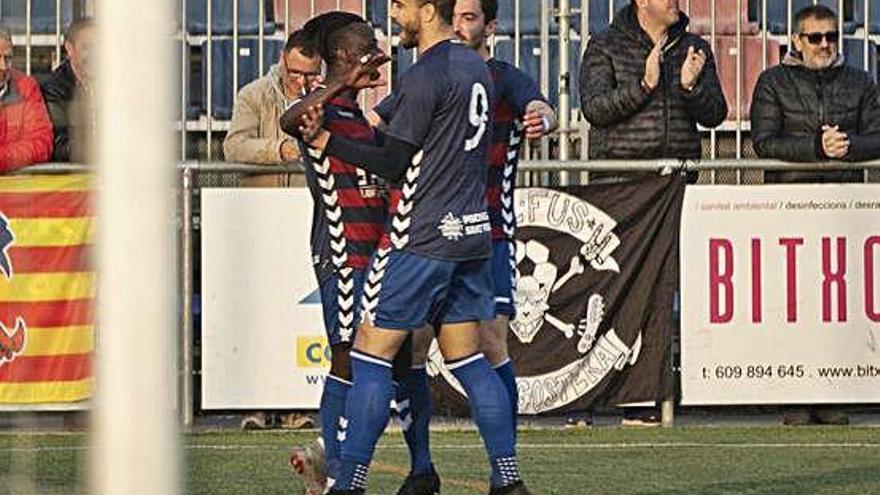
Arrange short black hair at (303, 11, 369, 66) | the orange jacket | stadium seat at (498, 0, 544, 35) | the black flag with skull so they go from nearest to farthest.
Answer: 1. the orange jacket
2. short black hair at (303, 11, 369, 66)
3. the black flag with skull
4. stadium seat at (498, 0, 544, 35)

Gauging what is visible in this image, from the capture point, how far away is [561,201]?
40.8ft

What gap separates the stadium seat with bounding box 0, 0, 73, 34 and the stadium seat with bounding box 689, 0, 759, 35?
16.8 feet

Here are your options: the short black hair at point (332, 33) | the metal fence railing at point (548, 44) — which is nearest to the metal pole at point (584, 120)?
the metal fence railing at point (548, 44)

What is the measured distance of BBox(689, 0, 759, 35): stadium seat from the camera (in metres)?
14.1

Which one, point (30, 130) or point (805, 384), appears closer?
point (30, 130)

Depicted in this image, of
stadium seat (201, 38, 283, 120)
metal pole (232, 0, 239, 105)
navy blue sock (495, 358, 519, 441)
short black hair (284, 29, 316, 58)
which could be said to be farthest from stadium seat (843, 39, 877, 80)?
navy blue sock (495, 358, 519, 441)

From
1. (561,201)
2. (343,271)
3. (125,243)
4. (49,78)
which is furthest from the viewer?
(561,201)

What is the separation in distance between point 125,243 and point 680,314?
328 inches

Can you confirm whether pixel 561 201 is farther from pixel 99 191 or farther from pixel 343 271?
pixel 99 191

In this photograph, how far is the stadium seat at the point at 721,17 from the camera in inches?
556

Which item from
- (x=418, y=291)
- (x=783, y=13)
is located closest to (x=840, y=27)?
(x=783, y=13)

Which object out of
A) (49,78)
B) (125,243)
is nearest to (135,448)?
(125,243)

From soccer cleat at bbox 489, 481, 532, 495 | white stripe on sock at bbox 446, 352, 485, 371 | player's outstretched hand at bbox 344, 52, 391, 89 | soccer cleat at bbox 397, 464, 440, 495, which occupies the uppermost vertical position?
player's outstretched hand at bbox 344, 52, 391, 89

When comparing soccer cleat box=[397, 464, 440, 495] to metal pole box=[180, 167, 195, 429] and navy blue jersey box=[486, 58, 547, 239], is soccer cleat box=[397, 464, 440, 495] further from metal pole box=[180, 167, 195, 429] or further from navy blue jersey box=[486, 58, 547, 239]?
metal pole box=[180, 167, 195, 429]
